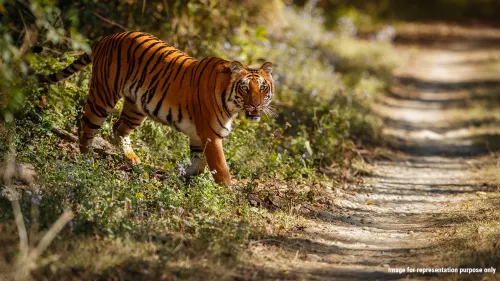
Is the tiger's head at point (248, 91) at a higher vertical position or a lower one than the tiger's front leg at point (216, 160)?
higher

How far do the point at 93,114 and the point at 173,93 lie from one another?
3.07ft

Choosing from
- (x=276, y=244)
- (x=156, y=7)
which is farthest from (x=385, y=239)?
(x=156, y=7)

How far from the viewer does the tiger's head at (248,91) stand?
6.82 m

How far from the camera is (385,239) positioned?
6.70 meters

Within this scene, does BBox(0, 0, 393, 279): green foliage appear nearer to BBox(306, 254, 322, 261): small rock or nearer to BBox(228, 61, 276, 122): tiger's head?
BBox(306, 254, 322, 261): small rock

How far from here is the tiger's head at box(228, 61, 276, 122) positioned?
6.82 metres

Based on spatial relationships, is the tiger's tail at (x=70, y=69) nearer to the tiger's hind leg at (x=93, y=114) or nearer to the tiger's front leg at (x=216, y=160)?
the tiger's hind leg at (x=93, y=114)

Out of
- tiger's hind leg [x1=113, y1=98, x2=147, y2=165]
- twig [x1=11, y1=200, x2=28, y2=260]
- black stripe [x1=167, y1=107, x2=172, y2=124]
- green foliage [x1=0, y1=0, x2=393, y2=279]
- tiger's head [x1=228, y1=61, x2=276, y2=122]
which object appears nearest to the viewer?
twig [x1=11, y1=200, x2=28, y2=260]

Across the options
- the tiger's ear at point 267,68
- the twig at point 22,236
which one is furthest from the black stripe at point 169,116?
the twig at point 22,236

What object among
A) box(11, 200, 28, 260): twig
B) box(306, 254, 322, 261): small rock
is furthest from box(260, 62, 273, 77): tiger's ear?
box(11, 200, 28, 260): twig

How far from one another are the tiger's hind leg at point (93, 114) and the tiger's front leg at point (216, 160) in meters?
1.22

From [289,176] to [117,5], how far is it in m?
3.86

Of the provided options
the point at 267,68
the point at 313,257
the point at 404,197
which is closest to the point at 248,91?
the point at 267,68

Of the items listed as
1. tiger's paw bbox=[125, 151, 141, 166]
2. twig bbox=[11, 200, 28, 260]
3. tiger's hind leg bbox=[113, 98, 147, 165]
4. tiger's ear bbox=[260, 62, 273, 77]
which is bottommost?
twig bbox=[11, 200, 28, 260]
